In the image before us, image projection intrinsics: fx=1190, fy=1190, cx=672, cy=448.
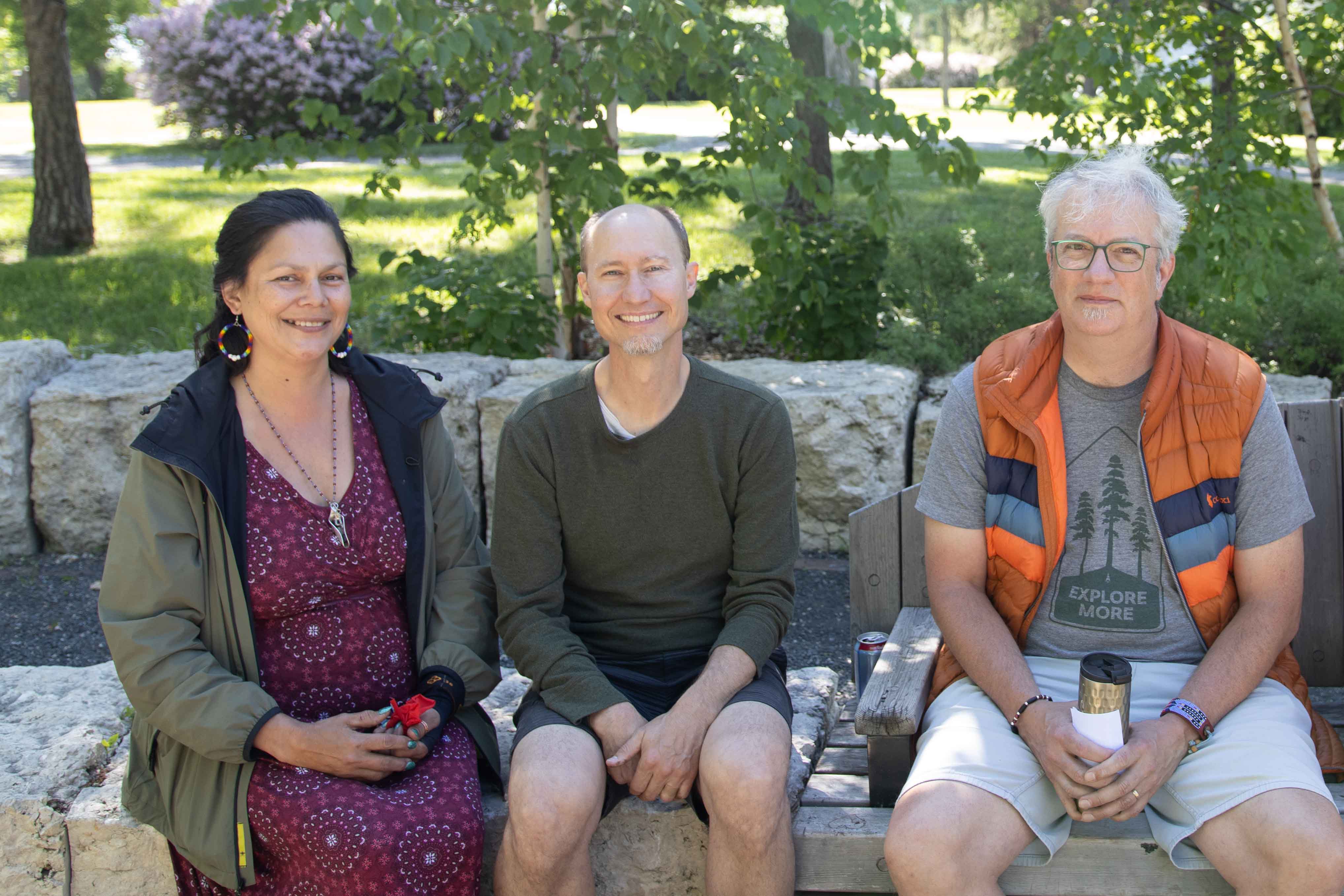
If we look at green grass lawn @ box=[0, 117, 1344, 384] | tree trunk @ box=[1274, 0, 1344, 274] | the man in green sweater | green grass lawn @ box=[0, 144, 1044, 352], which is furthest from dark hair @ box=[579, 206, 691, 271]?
tree trunk @ box=[1274, 0, 1344, 274]

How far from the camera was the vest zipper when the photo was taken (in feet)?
7.95

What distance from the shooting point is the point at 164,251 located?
29.4 ft

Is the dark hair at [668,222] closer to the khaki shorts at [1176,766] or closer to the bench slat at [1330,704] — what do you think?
the khaki shorts at [1176,766]

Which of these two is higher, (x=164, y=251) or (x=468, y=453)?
(x=164, y=251)

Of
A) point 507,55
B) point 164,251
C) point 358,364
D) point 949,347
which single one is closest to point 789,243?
point 949,347

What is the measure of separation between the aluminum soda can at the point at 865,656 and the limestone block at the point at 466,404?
1.93m

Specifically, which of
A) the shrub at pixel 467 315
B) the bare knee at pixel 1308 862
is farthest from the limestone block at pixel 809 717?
the shrub at pixel 467 315

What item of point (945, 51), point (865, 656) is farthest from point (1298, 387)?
point (945, 51)

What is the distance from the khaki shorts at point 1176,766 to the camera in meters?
2.15

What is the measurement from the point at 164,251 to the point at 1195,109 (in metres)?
7.20

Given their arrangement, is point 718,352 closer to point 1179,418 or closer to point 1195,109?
point 1195,109

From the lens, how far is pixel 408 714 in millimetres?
2400

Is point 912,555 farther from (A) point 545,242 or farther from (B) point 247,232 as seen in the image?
(A) point 545,242

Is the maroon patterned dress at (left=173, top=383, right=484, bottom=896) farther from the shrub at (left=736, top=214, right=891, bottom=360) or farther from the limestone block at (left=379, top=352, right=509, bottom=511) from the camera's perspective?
the shrub at (left=736, top=214, right=891, bottom=360)
